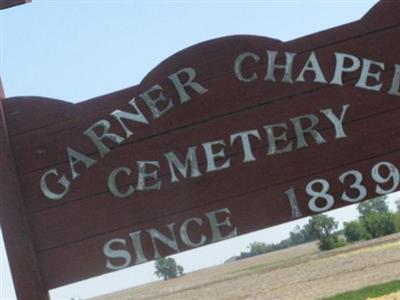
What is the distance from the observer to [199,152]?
194 inches

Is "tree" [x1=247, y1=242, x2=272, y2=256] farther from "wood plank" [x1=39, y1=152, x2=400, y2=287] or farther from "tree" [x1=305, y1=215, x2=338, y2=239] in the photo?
"wood plank" [x1=39, y1=152, x2=400, y2=287]

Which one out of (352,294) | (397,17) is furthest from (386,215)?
(397,17)

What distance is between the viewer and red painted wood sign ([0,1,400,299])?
485 centimetres

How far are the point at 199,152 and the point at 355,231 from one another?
8239 centimetres

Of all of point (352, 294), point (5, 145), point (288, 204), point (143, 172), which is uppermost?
point (5, 145)

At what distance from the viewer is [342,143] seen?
16.3 ft

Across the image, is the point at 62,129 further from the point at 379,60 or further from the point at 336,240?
the point at 336,240

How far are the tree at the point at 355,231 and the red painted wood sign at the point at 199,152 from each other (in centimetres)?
7634

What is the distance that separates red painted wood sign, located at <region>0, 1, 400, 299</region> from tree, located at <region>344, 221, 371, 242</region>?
3006 inches

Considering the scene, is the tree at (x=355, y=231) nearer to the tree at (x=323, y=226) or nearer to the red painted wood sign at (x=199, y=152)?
the tree at (x=323, y=226)

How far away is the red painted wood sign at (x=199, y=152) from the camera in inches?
191

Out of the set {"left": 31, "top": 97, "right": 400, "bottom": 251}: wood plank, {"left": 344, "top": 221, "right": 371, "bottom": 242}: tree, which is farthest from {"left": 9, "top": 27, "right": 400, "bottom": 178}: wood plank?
{"left": 344, "top": 221, "right": 371, "bottom": 242}: tree

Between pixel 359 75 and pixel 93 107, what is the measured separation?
61.9 inches

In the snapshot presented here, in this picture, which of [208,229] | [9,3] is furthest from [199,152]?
[9,3]
